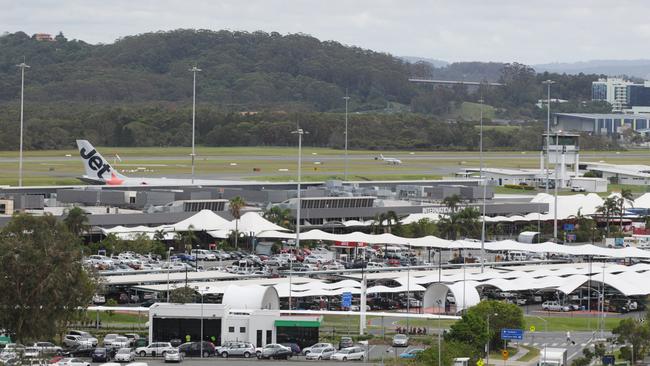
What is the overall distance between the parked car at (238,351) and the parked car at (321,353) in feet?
6.02

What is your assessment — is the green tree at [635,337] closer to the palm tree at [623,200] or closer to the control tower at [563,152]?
the palm tree at [623,200]

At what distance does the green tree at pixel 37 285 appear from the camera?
44906 mm

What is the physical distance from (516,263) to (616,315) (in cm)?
1543

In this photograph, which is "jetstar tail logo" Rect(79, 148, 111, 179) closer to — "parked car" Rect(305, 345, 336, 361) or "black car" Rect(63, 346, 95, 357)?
"black car" Rect(63, 346, 95, 357)

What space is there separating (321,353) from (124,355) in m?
6.26

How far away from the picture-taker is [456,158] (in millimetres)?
180125

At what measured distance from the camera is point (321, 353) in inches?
1813

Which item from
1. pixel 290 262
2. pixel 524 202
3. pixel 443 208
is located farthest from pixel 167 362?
pixel 524 202

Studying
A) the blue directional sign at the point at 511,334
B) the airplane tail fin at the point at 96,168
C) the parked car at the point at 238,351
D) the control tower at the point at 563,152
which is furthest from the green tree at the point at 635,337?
the control tower at the point at 563,152

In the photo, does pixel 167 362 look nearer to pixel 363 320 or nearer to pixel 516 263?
pixel 363 320

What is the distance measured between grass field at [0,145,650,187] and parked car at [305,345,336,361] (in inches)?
2839

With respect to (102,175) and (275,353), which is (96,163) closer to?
(102,175)

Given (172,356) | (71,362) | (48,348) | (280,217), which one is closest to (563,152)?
(280,217)

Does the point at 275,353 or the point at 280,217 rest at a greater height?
the point at 280,217
